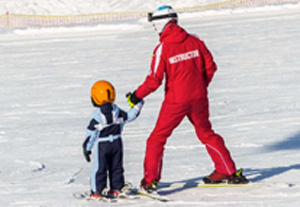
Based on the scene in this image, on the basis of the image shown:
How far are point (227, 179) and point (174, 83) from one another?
1037mm

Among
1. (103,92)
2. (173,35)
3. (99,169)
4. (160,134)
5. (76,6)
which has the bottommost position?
(99,169)

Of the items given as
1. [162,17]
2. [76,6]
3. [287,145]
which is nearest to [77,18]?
[76,6]

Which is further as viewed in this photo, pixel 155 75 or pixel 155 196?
pixel 155 196

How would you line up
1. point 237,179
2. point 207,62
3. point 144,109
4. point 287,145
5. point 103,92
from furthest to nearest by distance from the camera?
point 144,109 < point 287,145 < point 237,179 < point 207,62 < point 103,92

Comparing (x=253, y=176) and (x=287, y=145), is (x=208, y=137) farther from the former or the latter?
(x=287, y=145)

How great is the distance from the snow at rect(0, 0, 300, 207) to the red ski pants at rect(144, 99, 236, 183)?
0.86 ft

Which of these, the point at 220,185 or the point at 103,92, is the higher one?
the point at 103,92

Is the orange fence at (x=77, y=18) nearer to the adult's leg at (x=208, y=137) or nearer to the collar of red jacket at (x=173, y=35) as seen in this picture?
the adult's leg at (x=208, y=137)

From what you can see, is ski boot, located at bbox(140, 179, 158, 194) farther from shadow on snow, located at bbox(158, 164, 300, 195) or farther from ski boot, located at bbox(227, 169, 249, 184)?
ski boot, located at bbox(227, 169, 249, 184)

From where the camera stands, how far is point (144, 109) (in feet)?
39.5

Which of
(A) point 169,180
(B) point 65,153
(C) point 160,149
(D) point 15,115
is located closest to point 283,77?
(D) point 15,115

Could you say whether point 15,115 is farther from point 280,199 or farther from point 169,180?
point 280,199

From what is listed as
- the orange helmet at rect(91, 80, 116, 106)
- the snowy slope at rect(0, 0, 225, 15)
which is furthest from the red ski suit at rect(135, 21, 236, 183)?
the snowy slope at rect(0, 0, 225, 15)

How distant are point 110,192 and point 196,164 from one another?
1.94 meters
